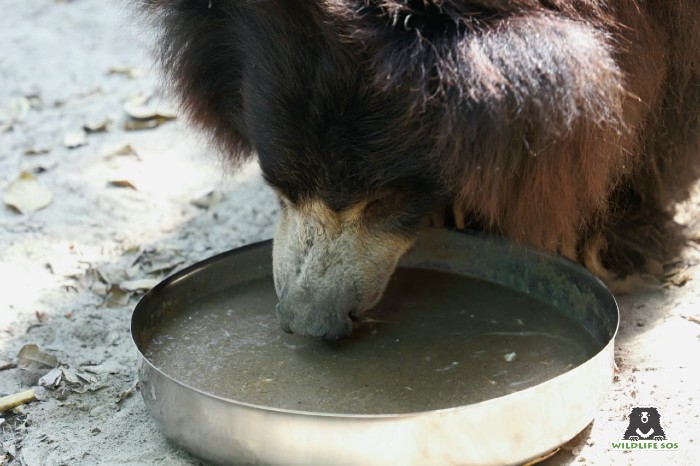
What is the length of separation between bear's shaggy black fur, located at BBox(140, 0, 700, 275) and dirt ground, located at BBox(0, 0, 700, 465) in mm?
648

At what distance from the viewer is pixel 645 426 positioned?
2.83 metres

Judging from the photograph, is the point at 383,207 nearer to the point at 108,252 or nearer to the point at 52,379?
the point at 52,379

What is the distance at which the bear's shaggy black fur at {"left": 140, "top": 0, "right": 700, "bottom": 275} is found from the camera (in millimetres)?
2562

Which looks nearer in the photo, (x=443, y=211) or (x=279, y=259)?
(x=279, y=259)

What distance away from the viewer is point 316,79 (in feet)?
9.28

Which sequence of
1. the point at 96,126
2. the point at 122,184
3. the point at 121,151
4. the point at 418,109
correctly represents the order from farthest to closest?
1. the point at 96,126
2. the point at 121,151
3. the point at 122,184
4. the point at 418,109

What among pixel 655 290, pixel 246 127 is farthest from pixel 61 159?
pixel 655 290

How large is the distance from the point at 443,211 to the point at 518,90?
1.24 m

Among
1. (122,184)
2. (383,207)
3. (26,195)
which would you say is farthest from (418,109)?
(26,195)

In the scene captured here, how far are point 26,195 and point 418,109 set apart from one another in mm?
2612

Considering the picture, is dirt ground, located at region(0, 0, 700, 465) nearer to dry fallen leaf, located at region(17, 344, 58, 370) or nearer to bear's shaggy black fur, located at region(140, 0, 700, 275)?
dry fallen leaf, located at region(17, 344, 58, 370)

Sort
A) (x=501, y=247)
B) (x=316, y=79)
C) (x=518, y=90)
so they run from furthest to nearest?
(x=501, y=247), (x=316, y=79), (x=518, y=90)

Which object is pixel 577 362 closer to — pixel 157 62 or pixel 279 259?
pixel 279 259

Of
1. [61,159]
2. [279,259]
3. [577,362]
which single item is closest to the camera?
[577,362]
